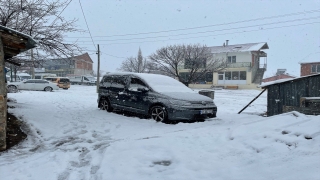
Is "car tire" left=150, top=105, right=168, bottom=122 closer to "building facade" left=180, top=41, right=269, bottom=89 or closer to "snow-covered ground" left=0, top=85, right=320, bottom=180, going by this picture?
"snow-covered ground" left=0, top=85, right=320, bottom=180

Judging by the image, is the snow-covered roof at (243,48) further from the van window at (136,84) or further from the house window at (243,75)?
the van window at (136,84)

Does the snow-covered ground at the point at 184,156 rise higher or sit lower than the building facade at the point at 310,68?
lower

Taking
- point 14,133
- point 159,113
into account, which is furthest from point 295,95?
point 14,133

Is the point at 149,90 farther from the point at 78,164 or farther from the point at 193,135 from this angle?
the point at 78,164

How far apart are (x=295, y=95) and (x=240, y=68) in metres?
30.2

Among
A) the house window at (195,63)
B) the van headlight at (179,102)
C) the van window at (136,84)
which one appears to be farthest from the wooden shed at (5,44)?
the house window at (195,63)

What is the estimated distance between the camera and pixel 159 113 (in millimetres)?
7086

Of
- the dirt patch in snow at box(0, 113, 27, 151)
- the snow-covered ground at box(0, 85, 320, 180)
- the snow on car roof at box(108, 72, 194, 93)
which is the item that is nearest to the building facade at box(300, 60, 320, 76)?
the snow on car roof at box(108, 72, 194, 93)

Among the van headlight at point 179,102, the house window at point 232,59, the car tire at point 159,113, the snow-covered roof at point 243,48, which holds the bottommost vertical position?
the car tire at point 159,113

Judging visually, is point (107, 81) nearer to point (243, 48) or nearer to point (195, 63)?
point (195, 63)

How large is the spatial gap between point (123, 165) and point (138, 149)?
62 centimetres

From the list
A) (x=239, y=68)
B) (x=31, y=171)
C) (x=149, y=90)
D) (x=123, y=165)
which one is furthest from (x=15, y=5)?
(x=239, y=68)

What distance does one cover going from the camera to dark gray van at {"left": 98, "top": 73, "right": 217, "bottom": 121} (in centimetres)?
679

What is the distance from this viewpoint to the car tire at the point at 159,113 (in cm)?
691
